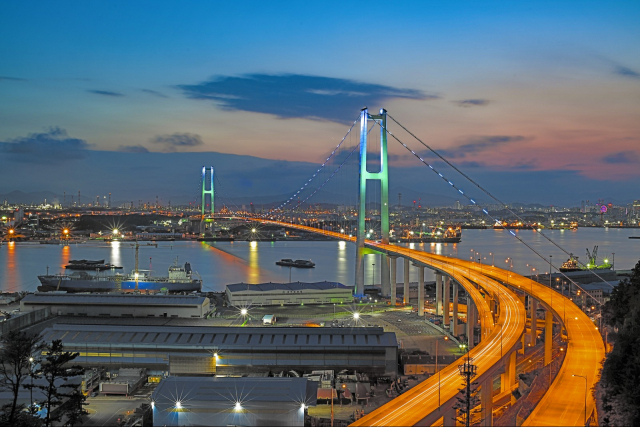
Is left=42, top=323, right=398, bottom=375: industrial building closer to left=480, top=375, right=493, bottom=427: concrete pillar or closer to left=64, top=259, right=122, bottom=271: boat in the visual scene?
left=480, top=375, right=493, bottom=427: concrete pillar

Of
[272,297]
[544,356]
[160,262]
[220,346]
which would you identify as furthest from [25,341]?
[160,262]

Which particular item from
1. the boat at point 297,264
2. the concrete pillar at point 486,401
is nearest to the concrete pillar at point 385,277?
the concrete pillar at point 486,401

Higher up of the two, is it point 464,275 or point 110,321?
point 464,275

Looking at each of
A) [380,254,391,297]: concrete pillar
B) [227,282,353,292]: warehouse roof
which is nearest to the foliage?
[227,282,353,292]: warehouse roof

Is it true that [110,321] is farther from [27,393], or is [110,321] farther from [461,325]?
[461,325]

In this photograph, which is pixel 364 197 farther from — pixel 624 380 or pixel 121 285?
pixel 624 380

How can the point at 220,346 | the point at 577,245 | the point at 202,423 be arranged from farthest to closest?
the point at 577,245, the point at 220,346, the point at 202,423

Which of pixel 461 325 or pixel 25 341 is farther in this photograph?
pixel 461 325
